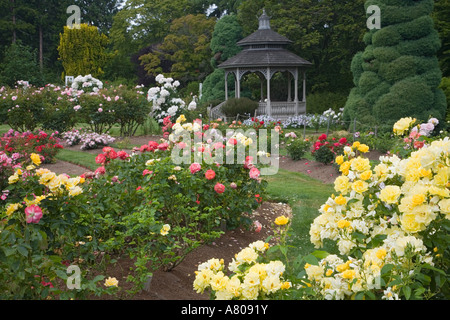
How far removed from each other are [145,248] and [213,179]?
5.21ft

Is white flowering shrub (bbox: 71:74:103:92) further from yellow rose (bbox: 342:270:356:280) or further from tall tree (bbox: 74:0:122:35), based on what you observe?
tall tree (bbox: 74:0:122:35)

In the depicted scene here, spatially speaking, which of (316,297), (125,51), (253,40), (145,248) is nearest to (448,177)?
(316,297)

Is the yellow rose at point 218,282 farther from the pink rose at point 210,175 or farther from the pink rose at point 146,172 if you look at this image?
the pink rose at point 210,175

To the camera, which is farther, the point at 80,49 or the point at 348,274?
the point at 80,49

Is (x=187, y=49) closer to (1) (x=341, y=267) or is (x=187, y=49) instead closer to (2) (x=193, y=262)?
(2) (x=193, y=262)

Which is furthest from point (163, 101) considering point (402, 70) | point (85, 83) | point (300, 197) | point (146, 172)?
point (146, 172)

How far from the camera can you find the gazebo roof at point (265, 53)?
21.0 metres

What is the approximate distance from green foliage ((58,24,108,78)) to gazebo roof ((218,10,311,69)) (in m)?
12.2

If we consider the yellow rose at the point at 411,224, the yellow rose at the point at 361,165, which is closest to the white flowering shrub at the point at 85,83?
the yellow rose at the point at 361,165

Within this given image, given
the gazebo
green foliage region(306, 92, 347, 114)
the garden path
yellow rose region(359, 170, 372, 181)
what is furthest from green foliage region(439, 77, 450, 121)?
yellow rose region(359, 170, 372, 181)

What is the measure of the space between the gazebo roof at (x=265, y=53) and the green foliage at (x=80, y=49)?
1217 centimetres

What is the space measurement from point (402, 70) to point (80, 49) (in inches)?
853

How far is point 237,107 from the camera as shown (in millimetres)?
19828

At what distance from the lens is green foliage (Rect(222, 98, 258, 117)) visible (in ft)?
64.5
